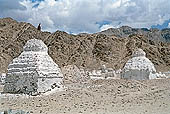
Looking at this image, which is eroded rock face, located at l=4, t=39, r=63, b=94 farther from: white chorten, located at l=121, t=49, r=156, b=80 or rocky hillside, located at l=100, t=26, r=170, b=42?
rocky hillside, located at l=100, t=26, r=170, b=42

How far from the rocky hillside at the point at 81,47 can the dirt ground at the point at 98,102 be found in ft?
148

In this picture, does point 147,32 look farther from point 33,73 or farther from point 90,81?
point 33,73

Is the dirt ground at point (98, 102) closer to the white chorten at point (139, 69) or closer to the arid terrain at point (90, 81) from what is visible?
the arid terrain at point (90, 81)

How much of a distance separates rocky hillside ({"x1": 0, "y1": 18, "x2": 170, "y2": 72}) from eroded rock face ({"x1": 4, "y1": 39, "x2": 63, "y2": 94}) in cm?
4282

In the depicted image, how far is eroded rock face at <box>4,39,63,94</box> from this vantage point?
15344 millimetres

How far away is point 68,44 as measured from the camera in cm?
7094

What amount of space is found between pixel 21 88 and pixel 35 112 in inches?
194

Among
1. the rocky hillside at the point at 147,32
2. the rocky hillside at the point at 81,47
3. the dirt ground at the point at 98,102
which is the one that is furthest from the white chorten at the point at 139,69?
the rocky hillside at the point at 147,32

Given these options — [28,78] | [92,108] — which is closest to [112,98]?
[92,108]

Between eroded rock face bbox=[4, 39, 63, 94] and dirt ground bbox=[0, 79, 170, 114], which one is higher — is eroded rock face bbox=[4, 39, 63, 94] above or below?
above

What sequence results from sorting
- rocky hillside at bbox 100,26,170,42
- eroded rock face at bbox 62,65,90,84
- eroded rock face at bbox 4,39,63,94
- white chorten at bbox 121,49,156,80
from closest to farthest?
eroded rock face at bbox 4,39,63,94
eroded rock face at bbox 62,65,90,84
white chorten at bbox 121,49,156,80
rocky hillside at bbox 100,26,170,42

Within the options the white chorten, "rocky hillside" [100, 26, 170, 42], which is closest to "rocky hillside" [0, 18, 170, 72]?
the white chorten

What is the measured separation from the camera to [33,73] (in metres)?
15.3

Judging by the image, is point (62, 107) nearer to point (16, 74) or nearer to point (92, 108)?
point (92, 108)
